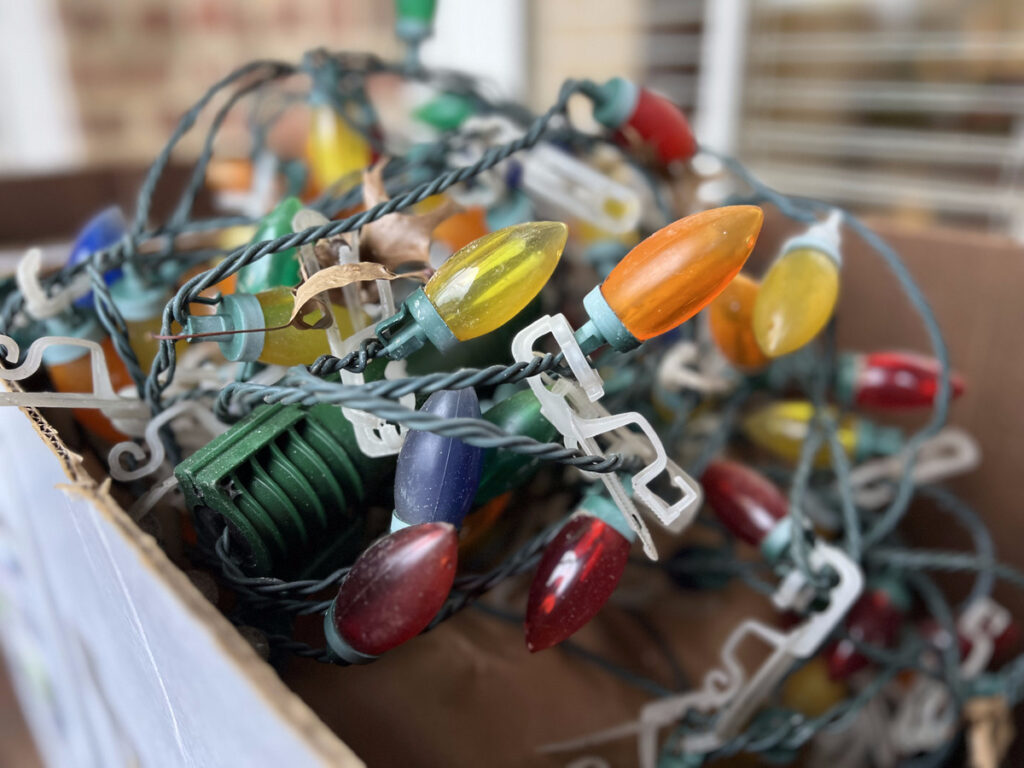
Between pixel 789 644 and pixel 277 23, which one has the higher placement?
pixel 277 23

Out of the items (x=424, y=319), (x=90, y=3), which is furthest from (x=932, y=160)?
(x=90, y=3)

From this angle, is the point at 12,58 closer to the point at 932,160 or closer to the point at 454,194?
the point at 454,194

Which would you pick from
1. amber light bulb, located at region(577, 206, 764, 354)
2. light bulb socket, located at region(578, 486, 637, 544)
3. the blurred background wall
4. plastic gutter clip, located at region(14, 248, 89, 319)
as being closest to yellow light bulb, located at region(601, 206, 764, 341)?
amber light bulb, located at region(577, 206, 764, 354)

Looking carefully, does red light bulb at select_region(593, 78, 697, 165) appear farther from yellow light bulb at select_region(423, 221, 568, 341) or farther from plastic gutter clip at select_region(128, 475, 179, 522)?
plastic gutter clip at select_region(128, 475, 179, 522)

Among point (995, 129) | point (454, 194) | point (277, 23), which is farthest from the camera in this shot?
point (277, 23)

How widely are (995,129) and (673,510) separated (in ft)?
3.77

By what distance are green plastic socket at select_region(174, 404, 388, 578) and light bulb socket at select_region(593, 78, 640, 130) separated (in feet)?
0.94

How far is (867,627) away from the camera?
0.55 m

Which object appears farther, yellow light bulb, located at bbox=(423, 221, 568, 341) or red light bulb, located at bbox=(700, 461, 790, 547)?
red light bulb, located at bbox=(700, 461, 790, 547)

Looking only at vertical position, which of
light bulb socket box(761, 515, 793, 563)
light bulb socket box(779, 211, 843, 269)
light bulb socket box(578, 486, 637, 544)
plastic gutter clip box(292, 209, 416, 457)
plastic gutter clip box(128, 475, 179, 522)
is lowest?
light bulb socket box(761, 515, 793, 563)

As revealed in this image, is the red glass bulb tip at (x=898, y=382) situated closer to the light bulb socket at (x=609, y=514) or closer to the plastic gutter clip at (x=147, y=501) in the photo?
the light bulb socket at (x=609, y=514)

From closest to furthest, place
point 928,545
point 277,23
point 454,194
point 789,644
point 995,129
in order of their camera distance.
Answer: point 789,644 → point 454,194 → point 928,545 → point 995,129 → point 277,23

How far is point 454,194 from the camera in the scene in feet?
1.77

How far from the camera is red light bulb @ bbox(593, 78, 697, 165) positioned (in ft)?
1.59
